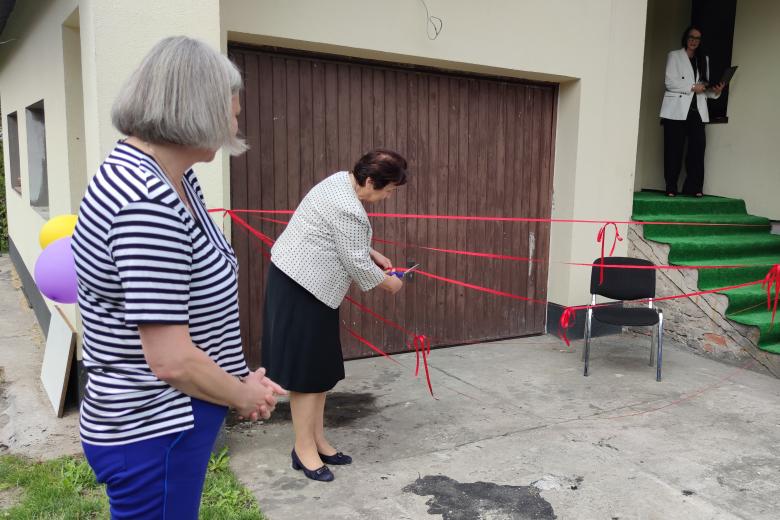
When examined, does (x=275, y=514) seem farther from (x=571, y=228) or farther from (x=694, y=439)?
(x=571, y=228)

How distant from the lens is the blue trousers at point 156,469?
51.5 inches

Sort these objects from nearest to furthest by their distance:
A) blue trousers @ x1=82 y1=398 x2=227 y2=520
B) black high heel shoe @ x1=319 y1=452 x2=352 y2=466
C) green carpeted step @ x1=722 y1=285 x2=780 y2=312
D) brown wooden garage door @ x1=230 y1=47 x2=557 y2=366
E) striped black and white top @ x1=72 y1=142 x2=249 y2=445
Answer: striped black and white top @ x1=72 y1=142 x2=249 y2=445 → blue trousers @ x1=82 y1=398 x2=227 y2=520 → black high heel shoe @ x1=319 y1=452 x2=352 y2=466 → brown wooden garage door @ x1=230 y1=47 x2=557 y2=366 → green carpeted step @ x1=722 y1=285 x2=780 y2=312

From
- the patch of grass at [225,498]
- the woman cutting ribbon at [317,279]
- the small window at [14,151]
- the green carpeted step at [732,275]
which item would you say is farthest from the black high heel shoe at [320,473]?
the small window at [14,151]

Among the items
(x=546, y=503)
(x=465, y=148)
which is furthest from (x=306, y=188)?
(x=546, y=503)

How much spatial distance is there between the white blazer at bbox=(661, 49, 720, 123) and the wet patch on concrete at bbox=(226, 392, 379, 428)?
14.7 ft

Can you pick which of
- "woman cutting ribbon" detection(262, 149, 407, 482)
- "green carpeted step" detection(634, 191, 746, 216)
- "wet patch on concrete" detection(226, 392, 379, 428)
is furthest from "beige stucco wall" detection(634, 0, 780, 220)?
"woman cutting ribbon" detection(262, 149, 407, 482)

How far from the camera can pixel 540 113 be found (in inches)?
225

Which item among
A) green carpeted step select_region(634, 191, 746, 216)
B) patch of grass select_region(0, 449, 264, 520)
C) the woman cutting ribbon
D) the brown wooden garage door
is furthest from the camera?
green carpeted step select_region(634, 191, 746, 216)

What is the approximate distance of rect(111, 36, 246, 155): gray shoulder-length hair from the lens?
1.25 metres

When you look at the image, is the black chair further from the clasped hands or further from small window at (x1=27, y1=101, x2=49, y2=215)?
Result: small window at (x1=27, y1=101, x2=49, y2=215)

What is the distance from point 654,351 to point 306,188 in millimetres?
3195

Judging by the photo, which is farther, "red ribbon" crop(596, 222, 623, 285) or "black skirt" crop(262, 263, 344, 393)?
"red ribbon" crop(596, 222, 623, 285)

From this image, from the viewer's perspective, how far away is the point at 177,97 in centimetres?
125

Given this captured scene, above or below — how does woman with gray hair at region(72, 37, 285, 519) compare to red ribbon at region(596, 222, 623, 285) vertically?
above
